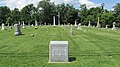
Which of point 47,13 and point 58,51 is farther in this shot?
point 47,13

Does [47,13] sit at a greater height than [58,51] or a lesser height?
greater

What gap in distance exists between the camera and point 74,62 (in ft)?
42.6

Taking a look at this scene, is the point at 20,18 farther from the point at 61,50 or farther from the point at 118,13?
the point at 61,50

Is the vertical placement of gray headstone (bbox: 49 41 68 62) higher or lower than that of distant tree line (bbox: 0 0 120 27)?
lower

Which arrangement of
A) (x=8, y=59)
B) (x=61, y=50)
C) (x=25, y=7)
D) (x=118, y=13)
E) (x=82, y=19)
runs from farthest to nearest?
(x=25, y=7) → (x=82, y=19) → (x=118, y=13) → (x=8, y=59) → (x=61, y=50)

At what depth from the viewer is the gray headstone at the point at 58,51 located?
1280cm

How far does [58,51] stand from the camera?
12867 mm

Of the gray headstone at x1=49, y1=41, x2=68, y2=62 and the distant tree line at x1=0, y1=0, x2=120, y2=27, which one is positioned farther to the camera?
the distant tree line at x1=0, y1=0, x2=120, y2=27

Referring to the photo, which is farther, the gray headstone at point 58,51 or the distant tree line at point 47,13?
the distant tree line at point 47,13

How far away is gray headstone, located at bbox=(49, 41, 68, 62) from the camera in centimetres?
1280

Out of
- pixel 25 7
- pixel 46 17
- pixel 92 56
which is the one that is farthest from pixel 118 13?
pixel 92 56

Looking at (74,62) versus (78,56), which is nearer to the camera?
(74,62)

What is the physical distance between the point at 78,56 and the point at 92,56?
0.77m

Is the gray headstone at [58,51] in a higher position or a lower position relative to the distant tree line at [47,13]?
lower
